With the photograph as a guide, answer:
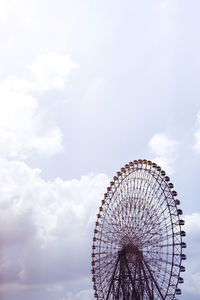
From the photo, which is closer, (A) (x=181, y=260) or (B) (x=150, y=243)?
(A) (x=181, y=260)

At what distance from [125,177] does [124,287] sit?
51.6ft

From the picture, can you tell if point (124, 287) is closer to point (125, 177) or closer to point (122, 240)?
point (122, 240)

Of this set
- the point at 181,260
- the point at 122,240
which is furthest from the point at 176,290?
the point at 122,240

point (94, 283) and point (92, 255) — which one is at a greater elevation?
point (92, 255)

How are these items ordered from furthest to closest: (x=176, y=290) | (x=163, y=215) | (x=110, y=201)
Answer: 1. (x=110, y=201)
2. (x=163, y=215)
3. (x=176, y=290)

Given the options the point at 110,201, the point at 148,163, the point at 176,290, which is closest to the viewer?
the point at 176,290

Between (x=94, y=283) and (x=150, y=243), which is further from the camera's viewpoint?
(x=94, y=283)

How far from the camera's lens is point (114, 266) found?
58250mm

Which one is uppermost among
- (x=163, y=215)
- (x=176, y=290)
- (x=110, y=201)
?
(x=110, y=201)

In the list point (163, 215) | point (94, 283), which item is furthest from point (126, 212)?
point (94, 283)

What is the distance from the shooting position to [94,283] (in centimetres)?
5962

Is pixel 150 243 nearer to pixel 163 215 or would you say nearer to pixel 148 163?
pixel 163 215

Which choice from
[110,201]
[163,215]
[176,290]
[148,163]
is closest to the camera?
[176,290]

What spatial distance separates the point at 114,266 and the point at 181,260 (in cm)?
1228
